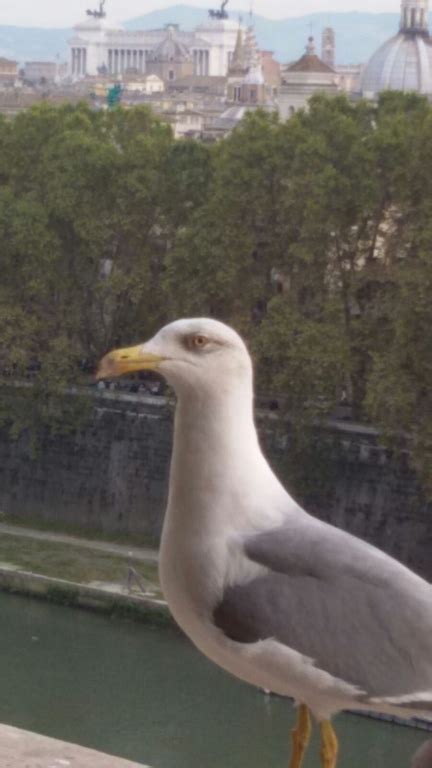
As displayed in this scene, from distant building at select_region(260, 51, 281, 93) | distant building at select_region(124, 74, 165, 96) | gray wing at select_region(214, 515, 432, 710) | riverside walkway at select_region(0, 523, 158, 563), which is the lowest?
riverside walkway at select_region(0, 523, 158, 563)

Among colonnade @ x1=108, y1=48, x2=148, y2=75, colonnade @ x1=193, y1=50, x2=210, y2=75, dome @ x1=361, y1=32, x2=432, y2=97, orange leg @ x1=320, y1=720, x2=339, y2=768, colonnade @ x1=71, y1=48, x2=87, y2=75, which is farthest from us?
colonnade @ x1=71, y1=48, x2=87, y2=75

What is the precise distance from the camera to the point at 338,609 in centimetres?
434

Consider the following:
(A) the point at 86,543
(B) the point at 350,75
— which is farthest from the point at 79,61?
(A) the point at 86,543

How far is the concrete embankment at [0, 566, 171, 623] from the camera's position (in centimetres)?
2052

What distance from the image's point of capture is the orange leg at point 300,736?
4.55m

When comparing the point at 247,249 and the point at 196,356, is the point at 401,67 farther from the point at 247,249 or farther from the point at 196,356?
the point at 196,356

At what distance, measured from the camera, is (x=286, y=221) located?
79.9 ft

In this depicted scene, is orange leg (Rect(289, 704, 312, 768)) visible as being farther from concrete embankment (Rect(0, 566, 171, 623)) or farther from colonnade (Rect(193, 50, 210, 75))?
colonnade (Rect(193, 50, 210, 75))

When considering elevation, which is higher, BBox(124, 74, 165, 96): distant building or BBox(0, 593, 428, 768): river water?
BBox(124, 74, 165, 96): distant building

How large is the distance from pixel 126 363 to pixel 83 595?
56.7 feet

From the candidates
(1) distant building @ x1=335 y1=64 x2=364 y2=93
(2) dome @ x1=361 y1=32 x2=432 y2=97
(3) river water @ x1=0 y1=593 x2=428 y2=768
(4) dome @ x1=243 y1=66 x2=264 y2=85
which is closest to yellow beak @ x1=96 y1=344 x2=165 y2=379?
(3) river water @ x1=0 y1=593 x2=428 y2=768

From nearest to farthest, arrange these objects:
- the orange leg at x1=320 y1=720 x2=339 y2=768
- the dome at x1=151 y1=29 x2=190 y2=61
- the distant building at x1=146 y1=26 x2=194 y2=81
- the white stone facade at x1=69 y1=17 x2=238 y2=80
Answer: the orange leg at x1=320 y1=720 x2=339 y2=768, the distant building at x1=146 y1=26 x2=194 y2=81, the dome at x1=151 y1=29 x2=190 y2=61, the white stone facade at x1=69 y1=17 x2=238 y2=80

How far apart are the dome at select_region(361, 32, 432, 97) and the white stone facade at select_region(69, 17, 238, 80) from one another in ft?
229

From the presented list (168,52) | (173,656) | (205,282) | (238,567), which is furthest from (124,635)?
(168,52)
